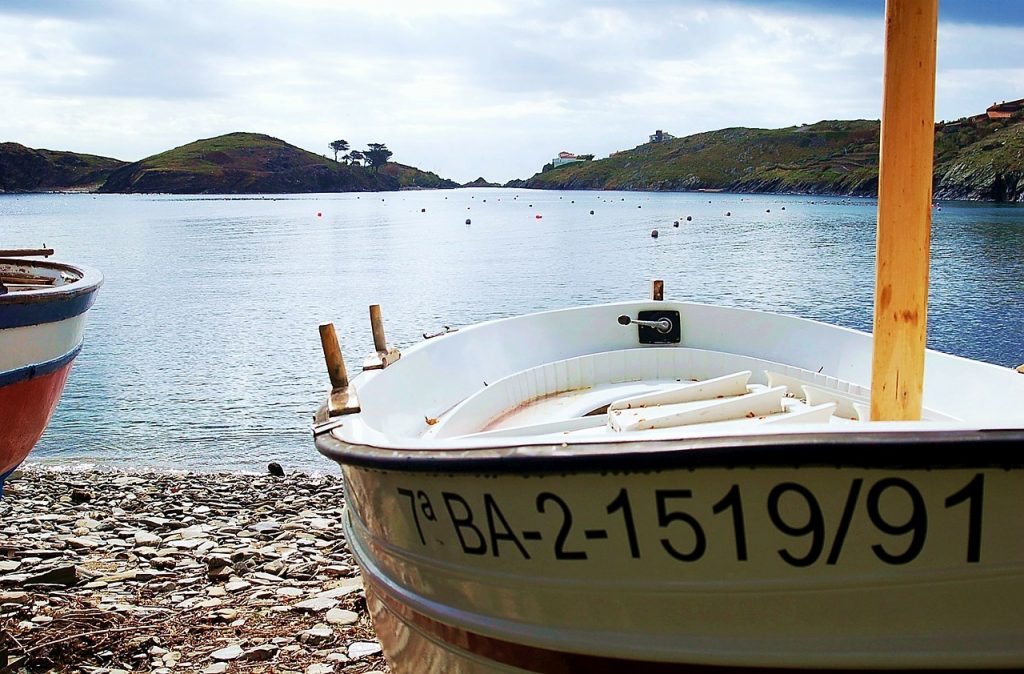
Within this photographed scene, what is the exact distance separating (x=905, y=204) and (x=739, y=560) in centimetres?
186

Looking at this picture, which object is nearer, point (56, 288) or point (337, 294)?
point (56, 288)

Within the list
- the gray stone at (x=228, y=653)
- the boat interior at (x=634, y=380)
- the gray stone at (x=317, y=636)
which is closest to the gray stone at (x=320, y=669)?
the gray stone at (x=317, y=636)

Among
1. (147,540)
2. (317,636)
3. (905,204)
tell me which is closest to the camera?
(905,204)

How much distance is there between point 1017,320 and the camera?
27.4 meters

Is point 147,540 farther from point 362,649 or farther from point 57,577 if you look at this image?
point 362,649

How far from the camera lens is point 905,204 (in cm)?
402

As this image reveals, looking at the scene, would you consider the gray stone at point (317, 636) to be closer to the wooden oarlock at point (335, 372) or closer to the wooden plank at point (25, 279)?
the wooden oarlock at point (335, 372)

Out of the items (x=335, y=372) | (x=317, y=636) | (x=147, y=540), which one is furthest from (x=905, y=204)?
(x=147, y=540)

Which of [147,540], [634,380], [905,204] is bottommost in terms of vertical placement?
[147,540]

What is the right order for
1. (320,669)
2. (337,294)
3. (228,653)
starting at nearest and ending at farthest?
1. (320,669)
2. (228,653)
3. (337,294)

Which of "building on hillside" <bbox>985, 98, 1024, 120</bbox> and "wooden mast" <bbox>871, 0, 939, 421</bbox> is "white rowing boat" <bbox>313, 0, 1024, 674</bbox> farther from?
"building on hillside" <bbox>985, 98, 1024, 120</bbox>

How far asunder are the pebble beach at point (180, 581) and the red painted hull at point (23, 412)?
3.65ft

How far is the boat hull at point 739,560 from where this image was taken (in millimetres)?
3078

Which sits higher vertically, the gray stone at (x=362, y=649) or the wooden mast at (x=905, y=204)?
the wooden mast at (x=905, y=204)
